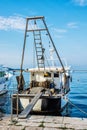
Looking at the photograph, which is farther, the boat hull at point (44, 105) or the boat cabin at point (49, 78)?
the boat cabin at point (49, 78)

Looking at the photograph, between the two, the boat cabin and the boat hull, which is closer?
the boat hull

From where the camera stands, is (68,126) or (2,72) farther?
(2,72)

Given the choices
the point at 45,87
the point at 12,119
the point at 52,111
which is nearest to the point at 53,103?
the point at 52,111

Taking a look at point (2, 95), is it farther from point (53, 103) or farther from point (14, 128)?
point (14, 128)

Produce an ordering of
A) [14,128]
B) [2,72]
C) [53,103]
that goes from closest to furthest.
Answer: [14,128], [53,103], [2,72]

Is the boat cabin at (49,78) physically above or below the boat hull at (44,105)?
above

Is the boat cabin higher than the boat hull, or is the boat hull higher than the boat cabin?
the boat cabin

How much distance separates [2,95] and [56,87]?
353 inches

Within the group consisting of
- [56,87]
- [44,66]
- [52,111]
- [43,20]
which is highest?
[43,20]

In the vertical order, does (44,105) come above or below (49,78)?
below

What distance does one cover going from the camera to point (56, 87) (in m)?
31.8

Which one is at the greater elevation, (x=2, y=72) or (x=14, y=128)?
(x=2, y=72)

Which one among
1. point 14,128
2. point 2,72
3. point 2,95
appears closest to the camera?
point 14,128

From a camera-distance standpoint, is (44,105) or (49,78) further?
(49,78)
